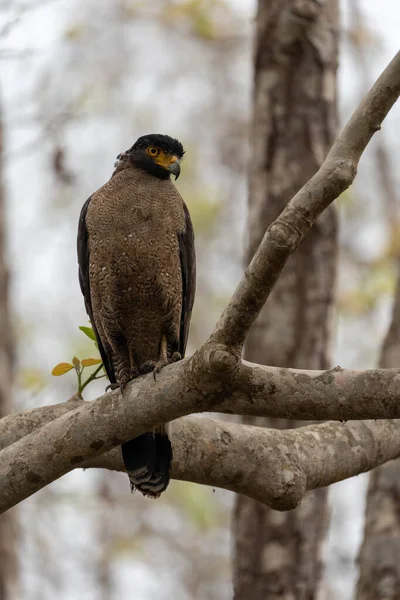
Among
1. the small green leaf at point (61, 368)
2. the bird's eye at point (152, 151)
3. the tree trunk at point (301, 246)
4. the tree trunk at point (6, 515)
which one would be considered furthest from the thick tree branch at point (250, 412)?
the tree trunk at point (6, 515)

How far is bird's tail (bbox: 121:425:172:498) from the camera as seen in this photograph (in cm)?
420

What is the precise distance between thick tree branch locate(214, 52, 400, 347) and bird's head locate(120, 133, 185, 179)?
2.31 m

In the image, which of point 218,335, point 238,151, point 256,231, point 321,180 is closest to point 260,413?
point 218,335

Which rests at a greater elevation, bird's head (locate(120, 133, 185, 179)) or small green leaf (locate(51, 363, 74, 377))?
Answer: bird's head (locate(120, 133, 185, 179))

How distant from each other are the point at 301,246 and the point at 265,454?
2.50 metres

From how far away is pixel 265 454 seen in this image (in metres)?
4.06

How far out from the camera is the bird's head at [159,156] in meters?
5.35

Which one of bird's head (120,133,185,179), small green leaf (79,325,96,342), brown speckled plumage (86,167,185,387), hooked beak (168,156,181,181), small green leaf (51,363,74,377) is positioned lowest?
small green leaf (51,363,74,377)

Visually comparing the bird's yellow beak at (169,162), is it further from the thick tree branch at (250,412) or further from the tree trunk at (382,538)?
the tree trunk at (382,538)

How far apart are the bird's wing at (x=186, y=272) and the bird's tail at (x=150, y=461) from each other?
3.46 feet

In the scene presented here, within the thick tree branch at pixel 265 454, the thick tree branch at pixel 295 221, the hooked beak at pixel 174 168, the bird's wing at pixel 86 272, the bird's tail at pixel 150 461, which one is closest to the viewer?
the thick tree branch at pixel 295 221

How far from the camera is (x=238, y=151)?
1911cm

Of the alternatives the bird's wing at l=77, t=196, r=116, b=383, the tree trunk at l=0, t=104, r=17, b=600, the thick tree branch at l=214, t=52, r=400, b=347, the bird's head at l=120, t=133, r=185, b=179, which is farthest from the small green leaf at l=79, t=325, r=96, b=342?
the tree trunk at l=0, t=104, r=17, b=600

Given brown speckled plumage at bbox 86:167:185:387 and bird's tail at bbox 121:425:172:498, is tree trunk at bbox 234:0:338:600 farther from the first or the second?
bird's tail at bbox 121:425:172:498
